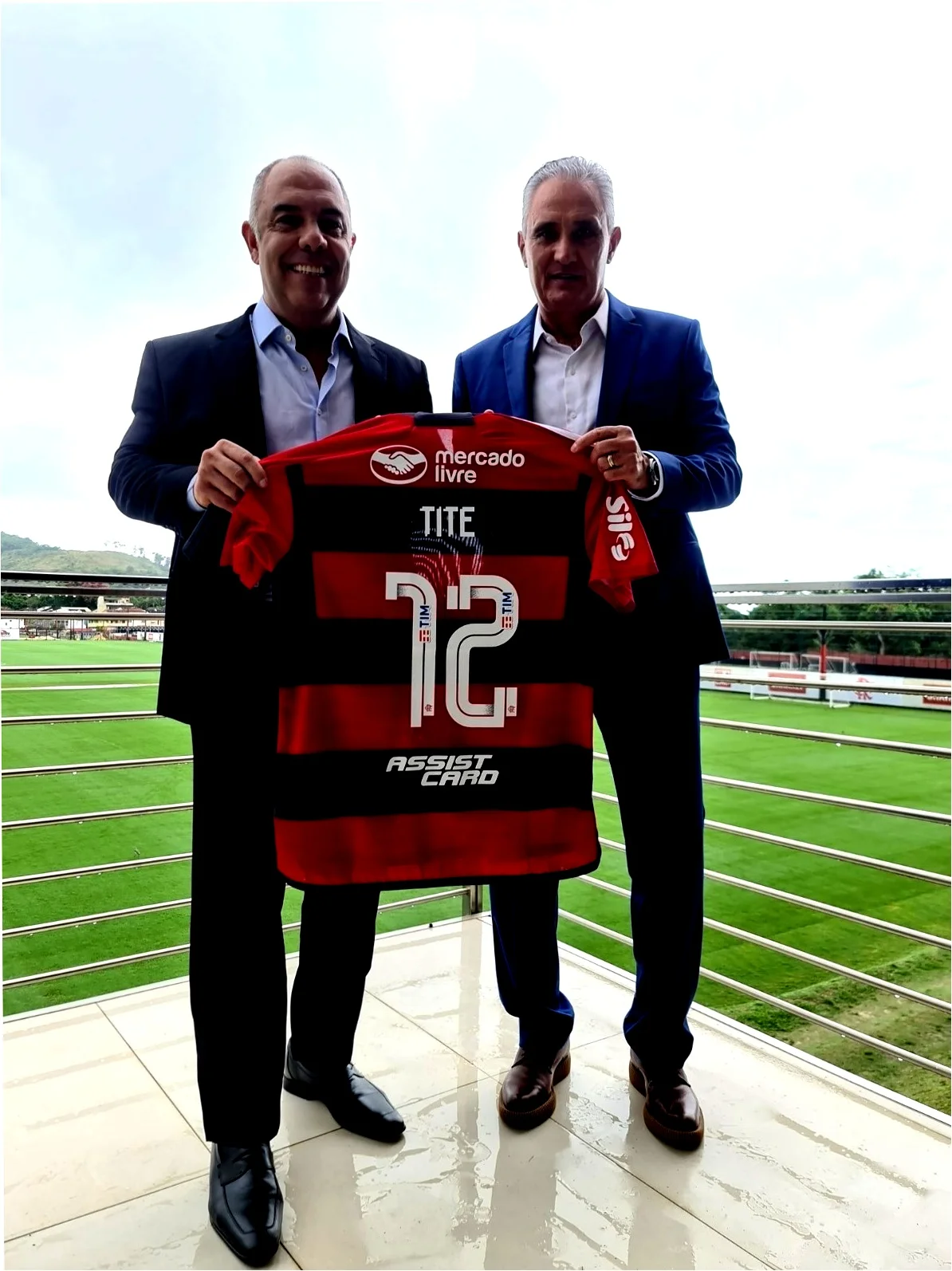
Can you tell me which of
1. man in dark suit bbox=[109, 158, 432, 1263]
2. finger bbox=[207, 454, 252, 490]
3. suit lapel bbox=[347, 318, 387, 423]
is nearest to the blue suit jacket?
suit lapel bbox=[347, 318, 387, 423]

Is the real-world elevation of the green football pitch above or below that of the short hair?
below

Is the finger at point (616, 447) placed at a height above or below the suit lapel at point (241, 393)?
below

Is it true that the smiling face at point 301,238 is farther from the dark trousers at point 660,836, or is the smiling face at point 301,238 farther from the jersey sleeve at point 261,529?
the dark trousers at point 660,836

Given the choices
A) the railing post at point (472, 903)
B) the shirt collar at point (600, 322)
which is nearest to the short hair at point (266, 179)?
the shirt collar at point (600, 322)

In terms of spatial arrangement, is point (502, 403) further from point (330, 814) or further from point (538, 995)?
point (538, 995)

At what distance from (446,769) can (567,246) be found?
3.19ft

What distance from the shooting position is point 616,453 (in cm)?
121

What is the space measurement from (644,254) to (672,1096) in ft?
5.82

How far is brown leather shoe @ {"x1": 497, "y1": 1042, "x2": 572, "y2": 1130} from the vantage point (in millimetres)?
1510

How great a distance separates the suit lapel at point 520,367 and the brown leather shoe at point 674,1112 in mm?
1364

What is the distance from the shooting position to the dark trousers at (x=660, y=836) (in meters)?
1.47

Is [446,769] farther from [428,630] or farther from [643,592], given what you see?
[643,592]

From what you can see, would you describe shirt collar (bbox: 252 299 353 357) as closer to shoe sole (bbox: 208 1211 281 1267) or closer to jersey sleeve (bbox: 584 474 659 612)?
jersey sleeve (bbox: 584 474 659 612)

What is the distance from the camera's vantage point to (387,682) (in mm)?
1221
